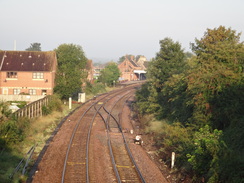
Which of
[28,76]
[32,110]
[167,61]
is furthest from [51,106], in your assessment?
[167,61]

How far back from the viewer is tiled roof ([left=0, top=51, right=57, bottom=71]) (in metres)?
43.6

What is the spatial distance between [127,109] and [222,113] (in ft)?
79.3

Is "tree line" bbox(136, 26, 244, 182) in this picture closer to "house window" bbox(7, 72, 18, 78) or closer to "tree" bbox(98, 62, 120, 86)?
"house window" bbox(7, 72, 18, 78)

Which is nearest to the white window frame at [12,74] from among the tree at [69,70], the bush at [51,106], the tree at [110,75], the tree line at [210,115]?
the tree at [69,70]

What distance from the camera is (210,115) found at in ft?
54.6

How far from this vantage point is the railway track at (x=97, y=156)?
14.4 m

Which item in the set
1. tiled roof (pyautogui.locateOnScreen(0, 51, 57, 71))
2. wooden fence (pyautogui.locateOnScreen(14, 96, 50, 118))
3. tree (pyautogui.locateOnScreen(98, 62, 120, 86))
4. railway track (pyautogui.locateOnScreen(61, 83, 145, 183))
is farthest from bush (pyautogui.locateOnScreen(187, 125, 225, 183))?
tree (pyautogui.locateOnScreen(98, 62, 120, 86))

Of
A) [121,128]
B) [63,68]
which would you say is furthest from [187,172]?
[63,68]

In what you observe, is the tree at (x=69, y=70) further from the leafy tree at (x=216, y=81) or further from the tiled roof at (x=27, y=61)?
the leafy tree at (x=216, y=81)

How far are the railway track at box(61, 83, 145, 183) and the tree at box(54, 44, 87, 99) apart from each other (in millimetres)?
13338

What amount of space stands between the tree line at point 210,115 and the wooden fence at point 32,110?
38.6ft

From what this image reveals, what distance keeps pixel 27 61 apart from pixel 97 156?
31.6 m

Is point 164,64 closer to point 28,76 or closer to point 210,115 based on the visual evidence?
point 210,115

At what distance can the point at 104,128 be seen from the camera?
87.2 ft
